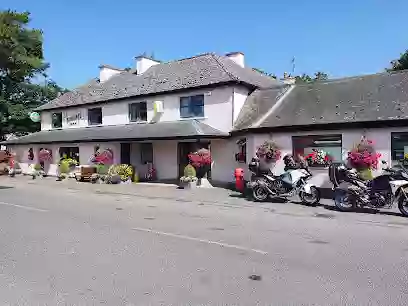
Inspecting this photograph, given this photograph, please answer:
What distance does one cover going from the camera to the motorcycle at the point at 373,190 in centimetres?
990

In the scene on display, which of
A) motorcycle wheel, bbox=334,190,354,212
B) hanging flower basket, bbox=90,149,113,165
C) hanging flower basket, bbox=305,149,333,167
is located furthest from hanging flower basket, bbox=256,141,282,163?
hanging flower basket, bbox=90,149,113,165

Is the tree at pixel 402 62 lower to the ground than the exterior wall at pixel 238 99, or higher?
higher

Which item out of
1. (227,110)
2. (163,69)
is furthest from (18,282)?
(163,69)

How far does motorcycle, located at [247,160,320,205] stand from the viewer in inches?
473

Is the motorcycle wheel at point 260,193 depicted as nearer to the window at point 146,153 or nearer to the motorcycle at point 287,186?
the motorcycle at point 287,186

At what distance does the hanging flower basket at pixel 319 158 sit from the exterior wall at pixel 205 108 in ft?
17.0

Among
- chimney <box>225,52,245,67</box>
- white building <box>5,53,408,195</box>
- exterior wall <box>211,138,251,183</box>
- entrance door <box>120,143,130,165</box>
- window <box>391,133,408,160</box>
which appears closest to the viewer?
window <box>391,133,408,160</box>

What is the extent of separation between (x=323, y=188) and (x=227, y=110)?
263 inches

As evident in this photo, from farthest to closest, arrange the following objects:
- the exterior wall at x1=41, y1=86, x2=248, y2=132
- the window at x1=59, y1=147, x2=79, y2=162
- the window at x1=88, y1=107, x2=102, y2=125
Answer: the window at x1=59, y1=147, x2=79, y2=162 → the window at x1=88, y1=107, x2=102, y2=125 → the exterior wall at x1=41, y1=86, x2=248, y2=132

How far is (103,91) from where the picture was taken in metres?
25.5

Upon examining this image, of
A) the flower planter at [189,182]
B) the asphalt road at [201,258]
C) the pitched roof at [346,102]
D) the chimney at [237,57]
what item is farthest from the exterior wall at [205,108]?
the asphalt road at [201,258]

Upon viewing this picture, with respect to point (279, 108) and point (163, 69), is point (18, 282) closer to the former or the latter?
point (279, 108)

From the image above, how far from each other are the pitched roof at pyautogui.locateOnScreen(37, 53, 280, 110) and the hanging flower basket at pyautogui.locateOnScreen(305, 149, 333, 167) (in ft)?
19.7

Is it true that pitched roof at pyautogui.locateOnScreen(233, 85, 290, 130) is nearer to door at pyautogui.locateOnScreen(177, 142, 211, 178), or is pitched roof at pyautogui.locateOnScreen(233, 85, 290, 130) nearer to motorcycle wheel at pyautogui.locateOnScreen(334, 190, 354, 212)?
door at pyautogui.locateOnScreen(177, 142, 211, 178)
